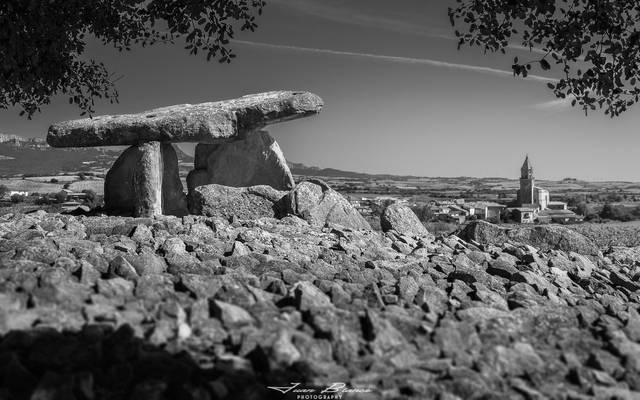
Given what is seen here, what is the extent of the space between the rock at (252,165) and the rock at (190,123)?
3.22 ft

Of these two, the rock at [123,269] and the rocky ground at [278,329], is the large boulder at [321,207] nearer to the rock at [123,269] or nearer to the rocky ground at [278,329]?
the rocky ground at [278,329]

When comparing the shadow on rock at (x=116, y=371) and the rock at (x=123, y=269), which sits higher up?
the rock at (x=123, y=269)

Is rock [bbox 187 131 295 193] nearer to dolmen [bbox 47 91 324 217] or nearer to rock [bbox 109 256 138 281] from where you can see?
dolmen [bbox 47 91 324 217]

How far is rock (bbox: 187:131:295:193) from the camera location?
1691 centimetres

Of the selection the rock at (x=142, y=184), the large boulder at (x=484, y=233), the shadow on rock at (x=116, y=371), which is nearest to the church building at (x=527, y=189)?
the large boulder at (x=484, y=233)

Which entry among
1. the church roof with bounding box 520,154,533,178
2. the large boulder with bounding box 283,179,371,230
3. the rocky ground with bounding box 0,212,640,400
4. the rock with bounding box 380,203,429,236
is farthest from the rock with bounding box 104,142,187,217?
the church roof with bounding box 520,154,533,178

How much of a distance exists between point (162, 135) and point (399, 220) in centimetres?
675

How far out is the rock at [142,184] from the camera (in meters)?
14.9

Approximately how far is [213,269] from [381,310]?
1.91 meters

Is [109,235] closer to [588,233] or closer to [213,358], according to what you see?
[213,358]

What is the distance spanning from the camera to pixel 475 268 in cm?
789

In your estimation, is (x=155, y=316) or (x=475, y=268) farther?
(x=475, y=268)

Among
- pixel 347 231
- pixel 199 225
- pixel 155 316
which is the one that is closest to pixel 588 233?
pixel 347 231

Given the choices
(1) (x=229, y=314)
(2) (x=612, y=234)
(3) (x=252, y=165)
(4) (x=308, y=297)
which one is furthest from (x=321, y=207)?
(1) (x=229, y=314)
